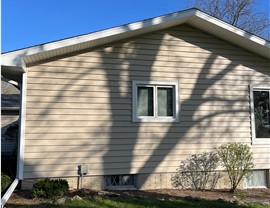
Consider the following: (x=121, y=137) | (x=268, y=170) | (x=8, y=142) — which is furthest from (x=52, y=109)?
(x=8, y=142)

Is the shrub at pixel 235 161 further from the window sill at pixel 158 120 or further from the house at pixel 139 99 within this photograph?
the window sill at pixel 158 120

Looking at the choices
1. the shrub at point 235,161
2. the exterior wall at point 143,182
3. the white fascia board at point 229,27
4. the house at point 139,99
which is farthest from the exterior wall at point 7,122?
the white fascia board at point 229,27

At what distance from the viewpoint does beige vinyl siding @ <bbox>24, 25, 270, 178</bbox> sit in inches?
333

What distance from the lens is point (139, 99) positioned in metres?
9.17

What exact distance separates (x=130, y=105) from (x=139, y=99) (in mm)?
317

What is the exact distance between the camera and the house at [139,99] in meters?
8.39

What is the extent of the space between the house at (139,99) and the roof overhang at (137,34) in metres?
0.02

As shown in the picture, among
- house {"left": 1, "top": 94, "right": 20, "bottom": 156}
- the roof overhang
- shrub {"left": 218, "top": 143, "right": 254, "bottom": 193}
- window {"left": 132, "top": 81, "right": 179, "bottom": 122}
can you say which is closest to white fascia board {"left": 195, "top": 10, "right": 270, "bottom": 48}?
the roof overhang

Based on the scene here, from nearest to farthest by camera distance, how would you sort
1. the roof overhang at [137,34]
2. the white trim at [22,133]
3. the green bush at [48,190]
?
the green bush at [48,190] < the roof overhang at [137,34] < the white trim at [22,133]

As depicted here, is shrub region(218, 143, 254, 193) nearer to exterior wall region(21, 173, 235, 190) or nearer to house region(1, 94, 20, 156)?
exterior wall region(21, 173, 235, 190)

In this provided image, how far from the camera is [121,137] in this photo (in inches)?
350

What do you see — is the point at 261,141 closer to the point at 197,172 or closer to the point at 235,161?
the point at 235,161

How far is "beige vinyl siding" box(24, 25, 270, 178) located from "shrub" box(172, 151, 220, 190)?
0.22 metres

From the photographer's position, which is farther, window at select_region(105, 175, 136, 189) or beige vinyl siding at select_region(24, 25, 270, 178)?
window at select_region(105, 175, 136, 189)
